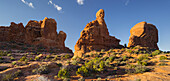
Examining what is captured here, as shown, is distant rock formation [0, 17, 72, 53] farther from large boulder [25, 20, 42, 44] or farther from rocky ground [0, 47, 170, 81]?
rocky ground [0, 47, 170, 81]

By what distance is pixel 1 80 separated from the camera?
709 centimetres

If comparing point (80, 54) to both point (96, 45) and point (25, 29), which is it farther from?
point (25, 29)

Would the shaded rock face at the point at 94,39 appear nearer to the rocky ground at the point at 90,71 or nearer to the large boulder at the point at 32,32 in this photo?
the rocky ground at the point at 90,71

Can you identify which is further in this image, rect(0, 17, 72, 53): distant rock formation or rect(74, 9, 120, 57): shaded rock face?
rect(0, 17, 72, 53): distant rock formation

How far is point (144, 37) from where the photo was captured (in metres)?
25.8

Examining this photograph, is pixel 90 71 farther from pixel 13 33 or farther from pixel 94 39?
pixel 13 33

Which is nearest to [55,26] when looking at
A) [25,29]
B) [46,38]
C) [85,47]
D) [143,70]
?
[46,38]

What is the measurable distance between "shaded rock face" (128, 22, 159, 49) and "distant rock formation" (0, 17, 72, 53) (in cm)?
3188

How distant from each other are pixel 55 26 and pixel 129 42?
37.3 m

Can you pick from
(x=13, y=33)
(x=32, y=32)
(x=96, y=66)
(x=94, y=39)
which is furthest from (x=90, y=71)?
(x=13, y=33)

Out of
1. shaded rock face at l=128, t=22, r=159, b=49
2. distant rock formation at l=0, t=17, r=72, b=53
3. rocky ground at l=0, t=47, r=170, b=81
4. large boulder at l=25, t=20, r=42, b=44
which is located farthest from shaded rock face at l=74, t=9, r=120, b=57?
large boulder at l=25, t=20, r=42, b=44

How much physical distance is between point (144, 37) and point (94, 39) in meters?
17.2

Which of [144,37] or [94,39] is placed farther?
[144,37]

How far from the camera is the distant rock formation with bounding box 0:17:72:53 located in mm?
39156
